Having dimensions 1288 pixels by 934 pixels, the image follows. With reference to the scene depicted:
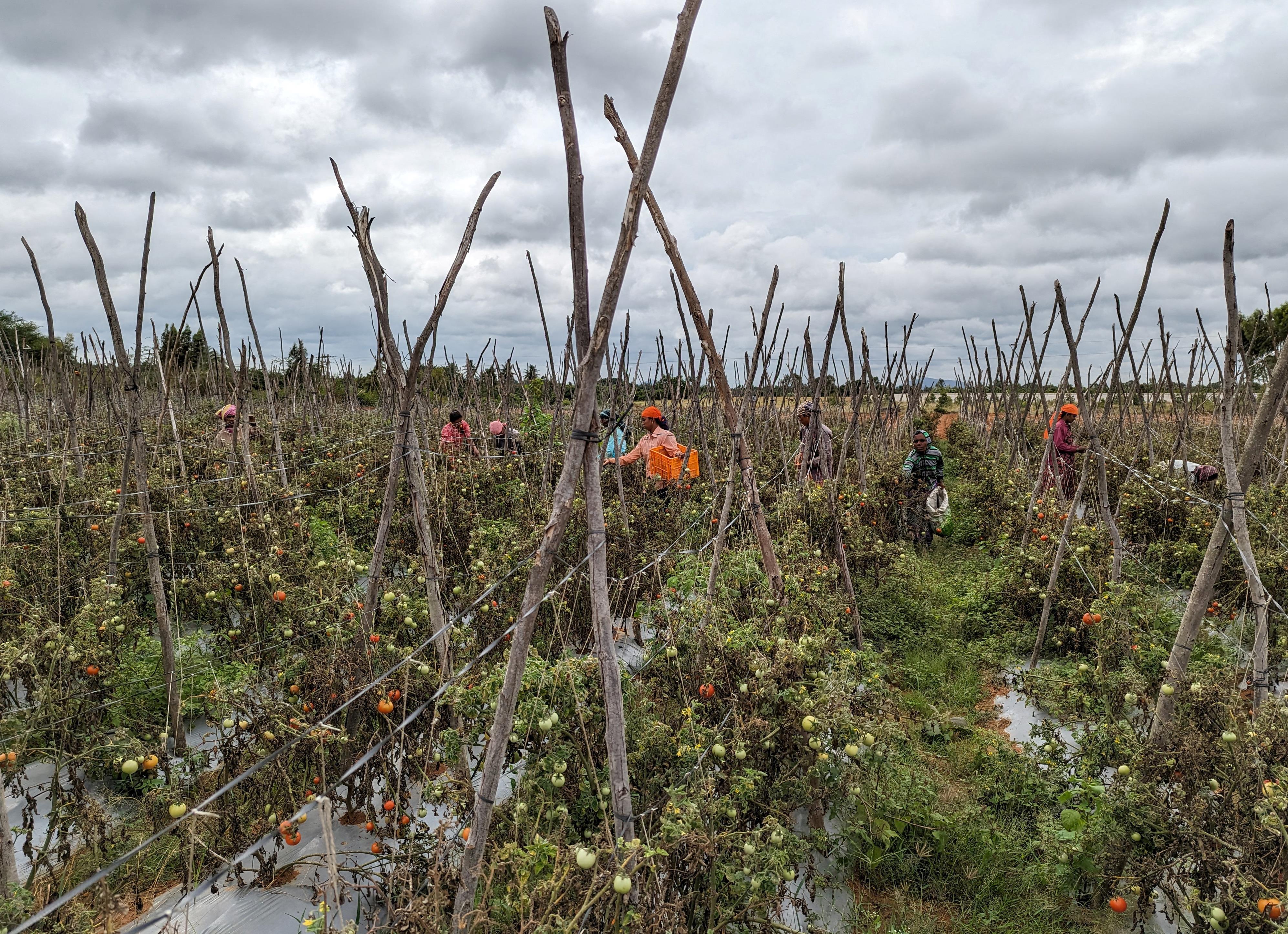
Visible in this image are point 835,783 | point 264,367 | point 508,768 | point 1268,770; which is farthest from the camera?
point 264,367

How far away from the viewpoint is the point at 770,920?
177 cm

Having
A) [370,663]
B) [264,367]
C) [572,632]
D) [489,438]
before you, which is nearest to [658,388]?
[489,438]

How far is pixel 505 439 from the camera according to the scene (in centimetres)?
702

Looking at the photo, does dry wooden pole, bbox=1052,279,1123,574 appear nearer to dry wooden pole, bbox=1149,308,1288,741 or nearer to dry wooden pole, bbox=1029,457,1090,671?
dry wooden pole, bbox=1029,457,1090,671

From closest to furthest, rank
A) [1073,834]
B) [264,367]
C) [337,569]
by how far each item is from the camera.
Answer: [1073,834] < [337,569] < [264,367]

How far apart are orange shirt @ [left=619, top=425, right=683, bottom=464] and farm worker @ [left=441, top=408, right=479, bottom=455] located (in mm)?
1339

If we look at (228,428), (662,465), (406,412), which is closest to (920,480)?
(662,465)

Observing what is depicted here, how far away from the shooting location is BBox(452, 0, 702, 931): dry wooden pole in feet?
5.06

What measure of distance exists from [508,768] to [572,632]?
145 centimetres

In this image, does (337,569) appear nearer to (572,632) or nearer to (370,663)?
(370,663)

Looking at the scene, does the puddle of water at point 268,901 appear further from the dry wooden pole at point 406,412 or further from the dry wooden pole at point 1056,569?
the dry wooden pole at point 1056,569

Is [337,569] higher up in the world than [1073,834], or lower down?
higher up

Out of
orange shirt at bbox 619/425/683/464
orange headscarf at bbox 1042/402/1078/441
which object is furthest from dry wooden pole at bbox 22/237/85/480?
orange headscarf at bbox 1042/402/1078/441

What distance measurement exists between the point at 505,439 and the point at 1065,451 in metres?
5.19
